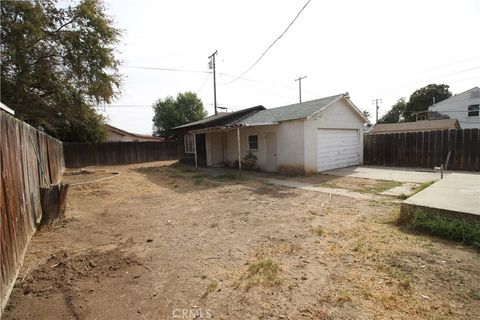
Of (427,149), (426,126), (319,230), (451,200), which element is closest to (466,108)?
(426,126)

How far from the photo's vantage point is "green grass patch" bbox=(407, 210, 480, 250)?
12.6 feet

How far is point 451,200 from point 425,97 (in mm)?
49969

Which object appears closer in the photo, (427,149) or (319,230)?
(319,230)

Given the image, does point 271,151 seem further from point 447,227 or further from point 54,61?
point 54,61

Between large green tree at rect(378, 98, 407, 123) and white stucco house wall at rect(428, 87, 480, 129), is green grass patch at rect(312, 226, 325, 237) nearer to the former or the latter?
white stucco house wall at rect(428, 87, 480, 129)

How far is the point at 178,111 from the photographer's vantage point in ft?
110

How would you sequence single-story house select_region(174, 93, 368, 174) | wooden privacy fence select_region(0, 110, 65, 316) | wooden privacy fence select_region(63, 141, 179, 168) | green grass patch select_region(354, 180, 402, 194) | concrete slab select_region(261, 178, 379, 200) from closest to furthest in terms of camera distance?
wooden privacy fence select_region(0, 110, 65, 316), concrete slab select_region(261, 178, 379, 200), green grass patch select_region(354, 180, 402, 194), single-story house select_region(174, 93, 368, 174), wooden privacy fence select_region(63, 141, 179, 168)

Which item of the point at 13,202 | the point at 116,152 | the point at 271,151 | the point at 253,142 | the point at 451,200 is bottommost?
the point at 451,200

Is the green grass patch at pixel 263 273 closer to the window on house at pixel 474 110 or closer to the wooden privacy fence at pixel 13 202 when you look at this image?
the wooden privacy fence at pixel 13 202

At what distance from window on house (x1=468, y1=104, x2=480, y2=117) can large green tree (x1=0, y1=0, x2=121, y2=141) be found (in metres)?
35.7

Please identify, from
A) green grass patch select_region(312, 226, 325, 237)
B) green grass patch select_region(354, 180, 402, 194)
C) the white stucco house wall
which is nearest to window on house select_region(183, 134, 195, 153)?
green grass patch select_region(354, 180, 402, 194)

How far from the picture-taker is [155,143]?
76.2 ft

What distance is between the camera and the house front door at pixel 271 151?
41.2 ft

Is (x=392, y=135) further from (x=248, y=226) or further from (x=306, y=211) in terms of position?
(x=248, y=226)
